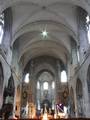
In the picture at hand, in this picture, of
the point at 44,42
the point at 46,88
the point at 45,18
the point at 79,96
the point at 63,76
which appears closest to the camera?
the point at 45,18

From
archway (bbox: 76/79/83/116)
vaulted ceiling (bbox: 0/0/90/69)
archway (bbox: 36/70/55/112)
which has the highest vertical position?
vaulted ceiling (bbox: 0/0/90/69)

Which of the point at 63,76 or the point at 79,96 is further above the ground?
the point at 63,76

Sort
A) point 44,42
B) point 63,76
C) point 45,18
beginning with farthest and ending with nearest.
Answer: point 63,76 < point 44,42 < point 45,18

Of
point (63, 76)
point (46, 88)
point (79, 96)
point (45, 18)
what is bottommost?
point (79, 96)

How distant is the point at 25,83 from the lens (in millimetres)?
25641

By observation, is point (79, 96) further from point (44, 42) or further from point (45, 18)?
point (44, 42)

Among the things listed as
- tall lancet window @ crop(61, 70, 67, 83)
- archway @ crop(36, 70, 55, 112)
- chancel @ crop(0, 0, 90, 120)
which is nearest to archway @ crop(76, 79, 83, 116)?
chancel @ crop(0, 0, 90, 120)

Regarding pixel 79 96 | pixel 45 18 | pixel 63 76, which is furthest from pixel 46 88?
pixel 45 18

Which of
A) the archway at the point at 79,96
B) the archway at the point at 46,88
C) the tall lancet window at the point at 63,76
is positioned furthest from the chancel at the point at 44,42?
the archway at the point at 46,88

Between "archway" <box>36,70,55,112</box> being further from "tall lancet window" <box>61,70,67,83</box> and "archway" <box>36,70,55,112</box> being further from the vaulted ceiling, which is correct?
the vaulted ceiling

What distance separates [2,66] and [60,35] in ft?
28.2

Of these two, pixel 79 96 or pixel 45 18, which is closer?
pixel 45 18

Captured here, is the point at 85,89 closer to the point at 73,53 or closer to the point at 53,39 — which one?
the point at 73,53

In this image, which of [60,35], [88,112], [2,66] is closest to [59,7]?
[60,35]
